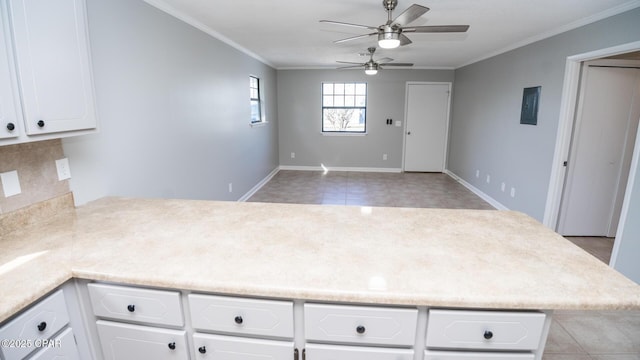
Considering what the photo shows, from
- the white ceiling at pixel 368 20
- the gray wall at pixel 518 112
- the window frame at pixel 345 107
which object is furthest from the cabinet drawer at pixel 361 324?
the window frame at pixel 345 107

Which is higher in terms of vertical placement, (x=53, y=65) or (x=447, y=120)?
(x=53, y=65)

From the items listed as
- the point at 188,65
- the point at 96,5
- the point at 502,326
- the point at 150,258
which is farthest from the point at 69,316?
the point at 188,65

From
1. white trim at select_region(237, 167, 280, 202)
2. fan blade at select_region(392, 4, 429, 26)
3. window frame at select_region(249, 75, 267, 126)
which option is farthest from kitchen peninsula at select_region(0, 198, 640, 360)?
window frame at select_region(249, 75, 267, 126)

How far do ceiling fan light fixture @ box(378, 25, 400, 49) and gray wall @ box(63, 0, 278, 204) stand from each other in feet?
6.05

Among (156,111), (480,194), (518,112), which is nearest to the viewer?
(156,111)

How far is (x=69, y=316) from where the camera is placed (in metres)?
1.21

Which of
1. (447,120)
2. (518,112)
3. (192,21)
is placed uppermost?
(192,21)

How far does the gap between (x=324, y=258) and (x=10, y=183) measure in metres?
1.56

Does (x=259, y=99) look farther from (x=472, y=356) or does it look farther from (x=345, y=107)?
(x=472, y=356)

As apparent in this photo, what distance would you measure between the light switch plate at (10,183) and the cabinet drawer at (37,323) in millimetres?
713

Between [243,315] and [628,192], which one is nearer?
[243,315]

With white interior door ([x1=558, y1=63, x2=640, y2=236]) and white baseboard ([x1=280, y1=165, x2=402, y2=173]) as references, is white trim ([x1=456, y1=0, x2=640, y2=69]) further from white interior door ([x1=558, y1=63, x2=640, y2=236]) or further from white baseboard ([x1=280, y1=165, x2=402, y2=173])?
white baseboard ([x1=280, y1=165, x2=402, y2=173])

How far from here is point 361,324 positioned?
1.09m

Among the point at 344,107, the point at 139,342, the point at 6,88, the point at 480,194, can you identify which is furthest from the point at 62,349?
the point at 344,107
